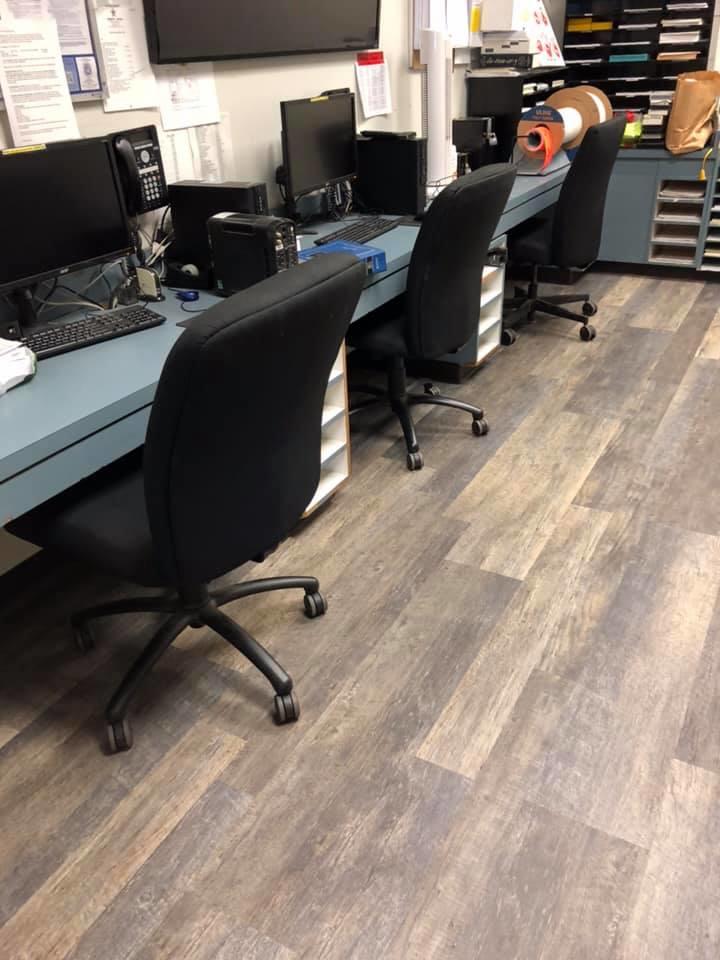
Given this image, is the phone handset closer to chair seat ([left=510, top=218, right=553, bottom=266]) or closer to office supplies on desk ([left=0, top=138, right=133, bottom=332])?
office supplies on desk ([left=0, top=138, right=133, bottom=332])

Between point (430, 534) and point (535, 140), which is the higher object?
point (535, 140)

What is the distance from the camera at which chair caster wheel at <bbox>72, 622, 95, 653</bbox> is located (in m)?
1.94

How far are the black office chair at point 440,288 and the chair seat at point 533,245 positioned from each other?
0.98m

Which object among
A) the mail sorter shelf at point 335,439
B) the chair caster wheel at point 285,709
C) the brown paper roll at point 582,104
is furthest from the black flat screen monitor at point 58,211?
the brown paper roll at point 582,104

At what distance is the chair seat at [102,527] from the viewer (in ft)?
4.92

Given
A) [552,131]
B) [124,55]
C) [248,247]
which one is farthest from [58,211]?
[552,131]

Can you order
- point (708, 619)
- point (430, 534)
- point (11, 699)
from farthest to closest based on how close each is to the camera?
point (430, 534) < point (708, 619) < point (11, 699)

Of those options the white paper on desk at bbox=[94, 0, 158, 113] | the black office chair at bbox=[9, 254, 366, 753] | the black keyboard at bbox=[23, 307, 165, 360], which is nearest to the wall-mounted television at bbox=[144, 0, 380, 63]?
the white paper on desk at bbox=[94, 0, 158, 113]

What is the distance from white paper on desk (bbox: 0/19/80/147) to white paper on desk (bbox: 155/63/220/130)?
391 millimetres

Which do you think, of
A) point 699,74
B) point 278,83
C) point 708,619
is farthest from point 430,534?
point 699,74

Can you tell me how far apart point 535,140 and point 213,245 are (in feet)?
7.37

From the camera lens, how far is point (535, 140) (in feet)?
12.2

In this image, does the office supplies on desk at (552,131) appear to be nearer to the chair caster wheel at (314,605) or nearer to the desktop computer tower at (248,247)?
the desktop computer tower at (248,247)

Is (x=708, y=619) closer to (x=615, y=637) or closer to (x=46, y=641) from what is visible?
(x=615, y=637)
